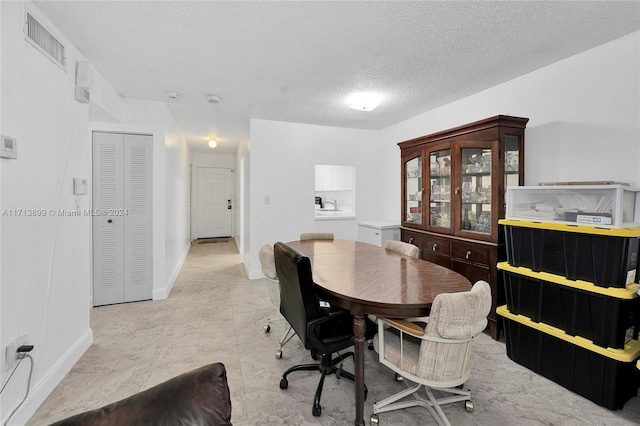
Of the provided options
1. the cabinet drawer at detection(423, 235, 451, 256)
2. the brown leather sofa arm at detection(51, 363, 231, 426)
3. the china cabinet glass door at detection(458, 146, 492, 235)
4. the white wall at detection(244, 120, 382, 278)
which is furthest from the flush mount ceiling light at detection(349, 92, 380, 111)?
the brown leather sofa arm at detection(51, 363, 231, 426)

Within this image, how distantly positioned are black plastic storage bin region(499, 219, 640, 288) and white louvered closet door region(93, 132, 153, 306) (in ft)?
12.5

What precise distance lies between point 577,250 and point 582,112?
1.23 meters

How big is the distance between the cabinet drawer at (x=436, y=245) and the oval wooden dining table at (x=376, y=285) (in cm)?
83

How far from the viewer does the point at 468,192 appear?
119 inches

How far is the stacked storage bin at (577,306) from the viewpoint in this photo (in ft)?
5.90

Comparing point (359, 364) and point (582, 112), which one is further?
point (582, 112)

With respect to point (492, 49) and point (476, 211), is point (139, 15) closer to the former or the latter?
→ point (492, 49)

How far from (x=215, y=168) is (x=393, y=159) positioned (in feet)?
17.4

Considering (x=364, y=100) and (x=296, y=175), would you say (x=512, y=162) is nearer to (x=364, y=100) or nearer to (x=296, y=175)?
(x=364, y=100)

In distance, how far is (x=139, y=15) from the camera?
6.33 feet

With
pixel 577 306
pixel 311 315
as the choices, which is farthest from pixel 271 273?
pixel 577 306

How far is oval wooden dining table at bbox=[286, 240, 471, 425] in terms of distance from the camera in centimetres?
154

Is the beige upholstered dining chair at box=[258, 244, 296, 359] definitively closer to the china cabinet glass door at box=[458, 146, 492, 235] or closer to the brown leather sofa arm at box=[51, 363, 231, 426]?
the brown leather sofa arm at box=[51, 363, 231, 426]

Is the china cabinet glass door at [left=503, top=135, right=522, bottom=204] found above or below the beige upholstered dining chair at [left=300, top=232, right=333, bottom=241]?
above
